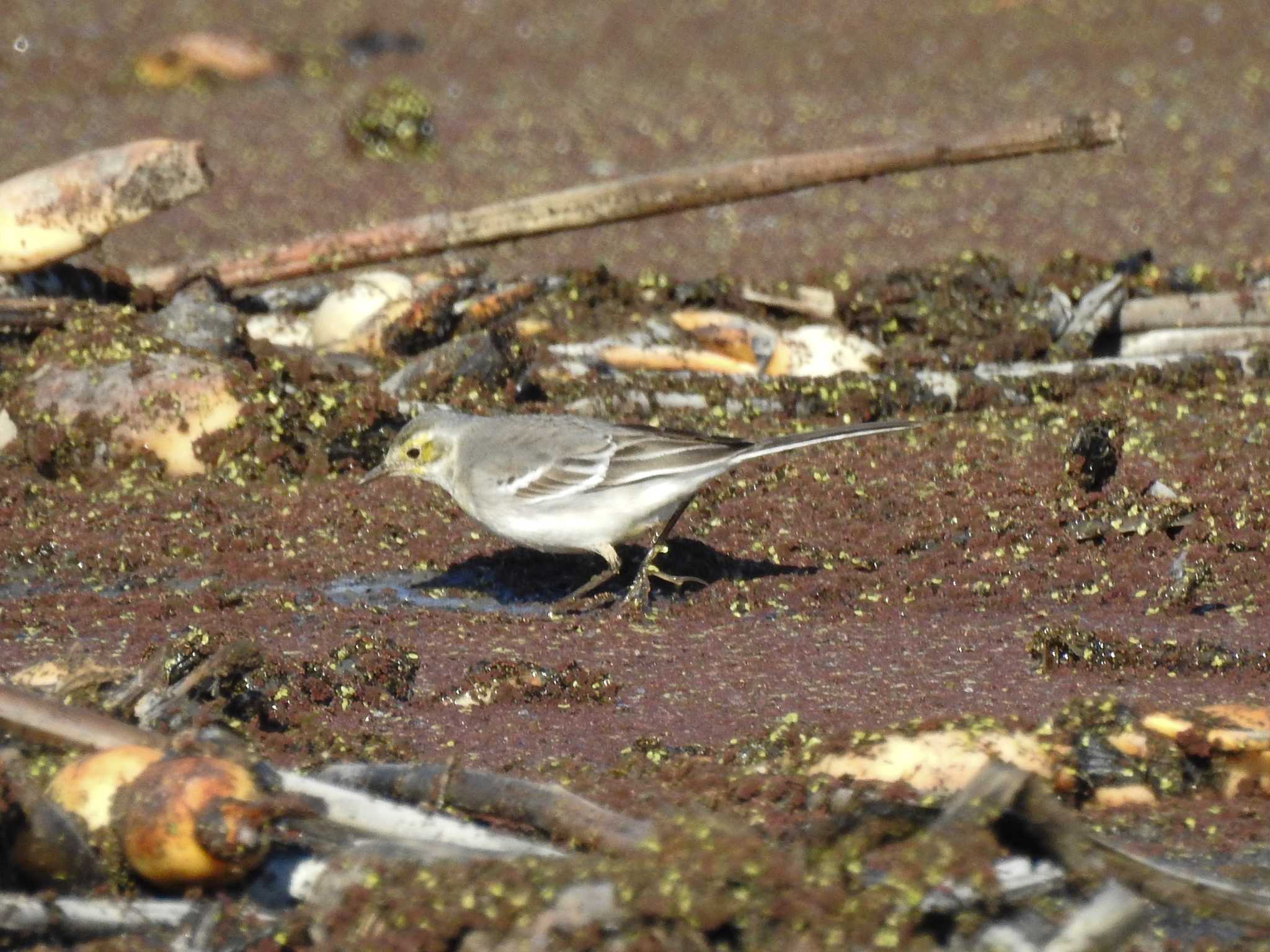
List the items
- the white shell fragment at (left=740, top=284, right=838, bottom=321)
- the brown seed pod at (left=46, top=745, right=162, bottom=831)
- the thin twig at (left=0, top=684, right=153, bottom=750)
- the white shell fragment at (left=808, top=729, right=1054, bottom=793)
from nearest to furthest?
the brown seed pod at (left=46, top=745, right=162, bottom=831) → the thin twig at (left=0, top=684, right=153, bottom=750) → the white shell fragment at (left=808, top=729, right=1054, bottom=793) → the white shell fragment at (left=740, top=284, right=838, bottom=321)

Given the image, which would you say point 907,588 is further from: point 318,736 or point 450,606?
point 318,736

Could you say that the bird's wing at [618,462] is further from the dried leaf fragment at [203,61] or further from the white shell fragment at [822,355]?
the dried leaf fragment at [203,61]

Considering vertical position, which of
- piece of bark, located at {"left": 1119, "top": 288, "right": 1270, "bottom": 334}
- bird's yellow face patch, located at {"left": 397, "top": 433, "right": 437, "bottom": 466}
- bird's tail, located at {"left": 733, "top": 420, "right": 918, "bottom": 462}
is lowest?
piece of bark, located at {"left": 1119, "top": 288, "right": 1270, "bottom": 334}

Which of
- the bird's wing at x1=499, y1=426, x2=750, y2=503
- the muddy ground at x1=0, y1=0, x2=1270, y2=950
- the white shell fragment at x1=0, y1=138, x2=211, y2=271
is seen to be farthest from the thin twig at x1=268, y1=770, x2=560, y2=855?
the white shell fragment at x1=0, y1=138, x2=211, y2=271

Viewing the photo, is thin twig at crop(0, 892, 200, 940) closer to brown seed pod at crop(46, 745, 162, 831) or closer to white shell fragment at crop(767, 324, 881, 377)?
brown seed pod at crop(46, 745, 162, 831)

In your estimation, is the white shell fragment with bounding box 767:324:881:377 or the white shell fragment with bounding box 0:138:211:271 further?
the white shell fragment with bounding box 767:324:881:377

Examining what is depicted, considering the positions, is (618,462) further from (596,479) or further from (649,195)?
(649,195)

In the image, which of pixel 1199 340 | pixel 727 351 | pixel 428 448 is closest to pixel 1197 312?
pixel 1199 340
